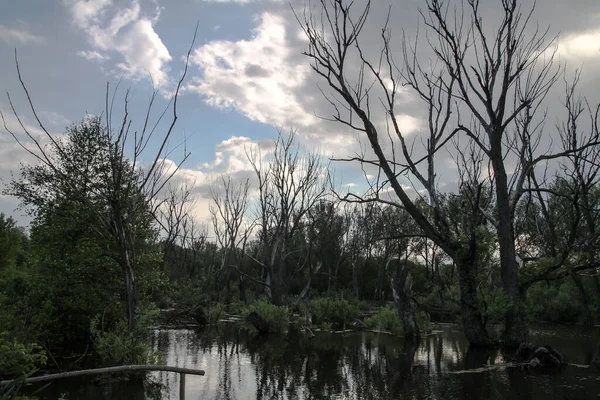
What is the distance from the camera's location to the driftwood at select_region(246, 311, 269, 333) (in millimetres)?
21453

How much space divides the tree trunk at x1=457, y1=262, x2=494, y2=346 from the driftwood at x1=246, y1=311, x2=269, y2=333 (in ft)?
30.9

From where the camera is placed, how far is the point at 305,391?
944 centimetres

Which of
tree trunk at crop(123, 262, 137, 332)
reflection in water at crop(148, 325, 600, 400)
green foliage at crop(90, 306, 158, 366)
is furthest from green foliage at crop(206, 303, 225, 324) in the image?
tree trunk at crop(123, 262, 137, 332)

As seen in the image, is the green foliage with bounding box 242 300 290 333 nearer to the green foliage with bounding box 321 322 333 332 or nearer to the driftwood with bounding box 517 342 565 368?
the green foliage with bounding box 321 322 333 332

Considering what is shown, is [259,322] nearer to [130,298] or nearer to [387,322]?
[387,322]

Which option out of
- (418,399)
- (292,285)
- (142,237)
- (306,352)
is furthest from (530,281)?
(292,285)

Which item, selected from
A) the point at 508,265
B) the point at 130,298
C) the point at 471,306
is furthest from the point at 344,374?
the point at 508,265

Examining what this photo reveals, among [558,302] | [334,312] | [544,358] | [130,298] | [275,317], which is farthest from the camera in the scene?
[558,302]

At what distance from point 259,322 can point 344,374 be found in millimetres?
10617

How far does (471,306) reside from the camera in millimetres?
15711

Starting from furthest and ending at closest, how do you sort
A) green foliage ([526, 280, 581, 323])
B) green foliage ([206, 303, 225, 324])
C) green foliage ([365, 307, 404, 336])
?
green foliage ([526, 280, 581, 323]) → green foliage ([206, 303, 225, 324]) → green foliage ([365, 307, 404, 336])

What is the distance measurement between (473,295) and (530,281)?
2.11m

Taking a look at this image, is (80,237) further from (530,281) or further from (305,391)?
(530,281)

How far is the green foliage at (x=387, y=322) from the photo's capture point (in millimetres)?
20812
